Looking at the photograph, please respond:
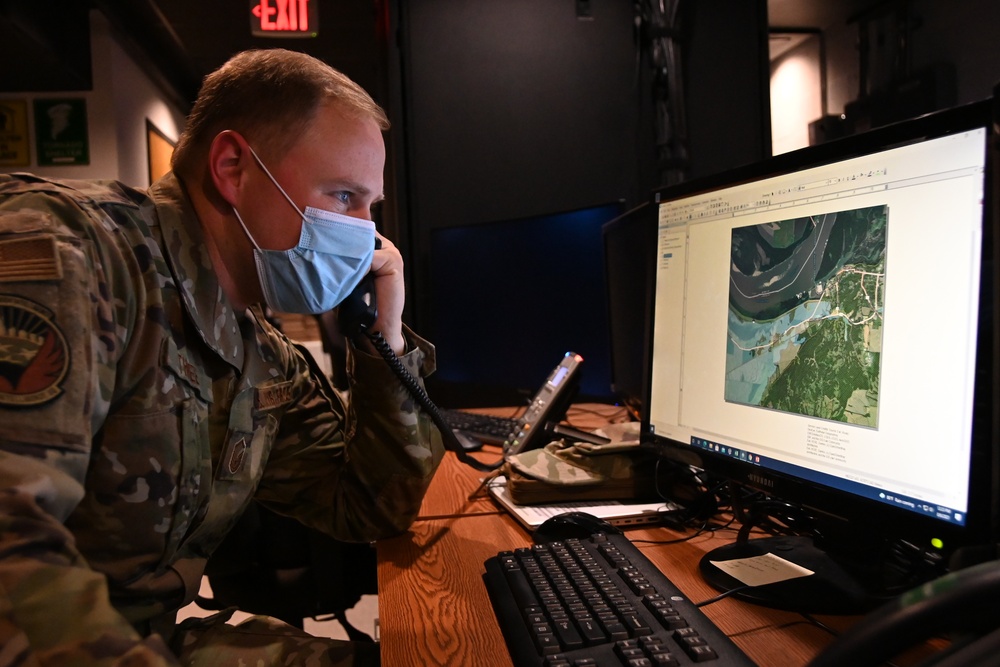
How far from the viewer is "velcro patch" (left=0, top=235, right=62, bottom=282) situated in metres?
0.59

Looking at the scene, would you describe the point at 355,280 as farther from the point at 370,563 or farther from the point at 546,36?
the point at 546,36

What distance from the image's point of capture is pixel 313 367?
3.94 feet

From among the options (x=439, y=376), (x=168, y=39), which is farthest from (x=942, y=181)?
(x=168, y=39)

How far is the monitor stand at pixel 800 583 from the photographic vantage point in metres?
0.68

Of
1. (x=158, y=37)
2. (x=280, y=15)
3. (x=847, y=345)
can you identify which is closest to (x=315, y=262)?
(x=847, y=345)

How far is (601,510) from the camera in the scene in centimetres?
101

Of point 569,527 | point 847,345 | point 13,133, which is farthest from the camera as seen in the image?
point 13,133

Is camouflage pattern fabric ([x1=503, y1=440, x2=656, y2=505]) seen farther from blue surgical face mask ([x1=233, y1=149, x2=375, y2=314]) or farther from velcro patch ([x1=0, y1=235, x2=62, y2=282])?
velcro patch ([x1=0, y1=235, x2=62, y2=282])

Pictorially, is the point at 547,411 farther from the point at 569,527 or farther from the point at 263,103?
the point at 263,103

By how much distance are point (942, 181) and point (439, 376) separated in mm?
1586

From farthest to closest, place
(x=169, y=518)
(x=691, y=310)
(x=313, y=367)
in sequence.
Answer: (x=313, y=367)
(x=691, y=310)
(x=169, y=518)

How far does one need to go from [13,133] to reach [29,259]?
14.1 ft

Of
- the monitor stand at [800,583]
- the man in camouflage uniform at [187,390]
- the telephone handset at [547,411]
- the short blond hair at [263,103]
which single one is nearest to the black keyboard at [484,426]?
the telephone handset at [547,411]

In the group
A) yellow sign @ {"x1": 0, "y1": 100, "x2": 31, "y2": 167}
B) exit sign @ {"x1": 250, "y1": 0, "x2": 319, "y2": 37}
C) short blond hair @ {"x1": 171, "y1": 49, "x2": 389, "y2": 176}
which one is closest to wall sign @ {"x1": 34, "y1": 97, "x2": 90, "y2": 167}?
yellow sign @ {"x1": 0, "y1": 100, "x2": 31, "y2": 167}
